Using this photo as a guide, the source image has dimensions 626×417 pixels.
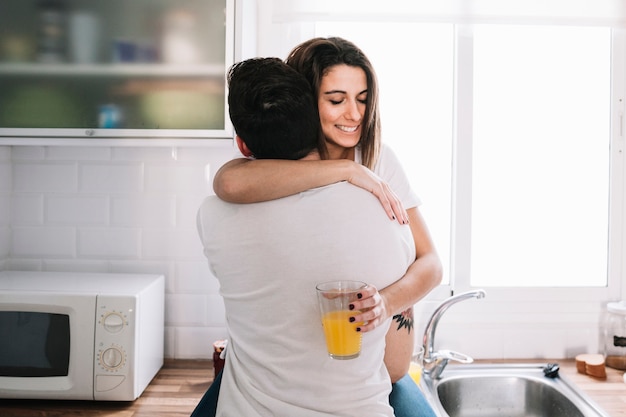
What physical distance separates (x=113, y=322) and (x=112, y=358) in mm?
102

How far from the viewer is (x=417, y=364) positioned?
1.74m

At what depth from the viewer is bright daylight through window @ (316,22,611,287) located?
6.79 feet

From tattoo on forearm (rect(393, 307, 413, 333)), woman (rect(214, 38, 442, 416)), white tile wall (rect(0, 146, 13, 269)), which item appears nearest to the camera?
woman (rect(214, 38, 442, 416))

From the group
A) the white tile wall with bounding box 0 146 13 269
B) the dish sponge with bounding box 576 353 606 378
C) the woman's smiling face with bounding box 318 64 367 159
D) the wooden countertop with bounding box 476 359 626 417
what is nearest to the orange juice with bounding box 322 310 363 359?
the woman's smiling face with bounding box 318 64 367 159

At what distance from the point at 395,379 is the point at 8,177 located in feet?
4.98

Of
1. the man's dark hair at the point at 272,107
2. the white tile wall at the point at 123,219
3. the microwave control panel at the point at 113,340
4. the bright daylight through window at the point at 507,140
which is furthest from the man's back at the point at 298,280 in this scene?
the bright daylight through window at the point at 507,140

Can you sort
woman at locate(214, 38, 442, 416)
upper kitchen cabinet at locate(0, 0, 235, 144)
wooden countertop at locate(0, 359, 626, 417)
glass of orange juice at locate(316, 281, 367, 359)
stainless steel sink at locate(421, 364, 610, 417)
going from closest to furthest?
glass of orange juice at locate(316, 281, 367, 359) → woman at locate(214, 38, 442, 416) → wooden countertop at locate(0, 359, 626, 417) → upper kitchen cabinet at locate(0, 0, 235, 144) → stainless steel sink at locate(421, 364, 610, 417)

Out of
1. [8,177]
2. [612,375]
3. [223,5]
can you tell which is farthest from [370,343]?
[8,177]

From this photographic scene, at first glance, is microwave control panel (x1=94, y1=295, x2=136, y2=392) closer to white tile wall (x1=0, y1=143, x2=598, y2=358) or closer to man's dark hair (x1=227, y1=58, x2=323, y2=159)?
white tile wall (x1=0, y1=143, x2=598, y2=358)

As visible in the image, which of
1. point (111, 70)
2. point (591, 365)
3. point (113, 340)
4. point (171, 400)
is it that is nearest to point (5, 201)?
point (111, 70)

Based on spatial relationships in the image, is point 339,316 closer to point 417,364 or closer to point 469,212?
point 417,364

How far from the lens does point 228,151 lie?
199 cm

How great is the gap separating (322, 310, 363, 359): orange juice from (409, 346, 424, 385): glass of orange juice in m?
0.79

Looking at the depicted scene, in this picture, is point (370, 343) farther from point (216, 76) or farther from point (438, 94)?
point (438, 94)
